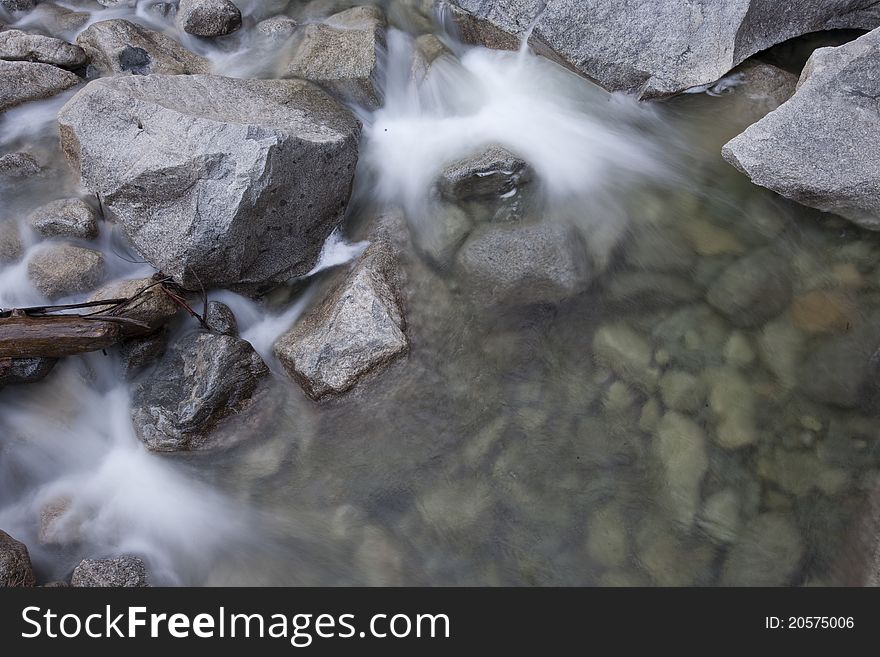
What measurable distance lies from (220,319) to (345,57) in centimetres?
208

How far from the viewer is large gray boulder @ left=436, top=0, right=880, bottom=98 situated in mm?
4086

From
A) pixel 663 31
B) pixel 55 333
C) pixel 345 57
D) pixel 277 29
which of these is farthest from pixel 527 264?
pixel 277 29

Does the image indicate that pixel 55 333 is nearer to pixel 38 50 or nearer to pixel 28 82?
pixel 28 82

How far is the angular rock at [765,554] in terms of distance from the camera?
323cm

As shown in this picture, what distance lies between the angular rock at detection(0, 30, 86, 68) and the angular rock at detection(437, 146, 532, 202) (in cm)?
304

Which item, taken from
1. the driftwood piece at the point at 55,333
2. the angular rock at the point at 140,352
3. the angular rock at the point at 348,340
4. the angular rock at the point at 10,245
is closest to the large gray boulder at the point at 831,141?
the angular rock at the point at 348,340

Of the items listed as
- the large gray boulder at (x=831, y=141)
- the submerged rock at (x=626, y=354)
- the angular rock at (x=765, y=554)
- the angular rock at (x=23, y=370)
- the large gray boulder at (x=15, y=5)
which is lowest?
the angular rock at (x=23, y=370)

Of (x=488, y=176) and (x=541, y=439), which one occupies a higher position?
(x=488, y=176)

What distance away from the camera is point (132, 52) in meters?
4.76

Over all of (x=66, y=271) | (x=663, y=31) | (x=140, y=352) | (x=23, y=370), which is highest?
(x=663, y=31)

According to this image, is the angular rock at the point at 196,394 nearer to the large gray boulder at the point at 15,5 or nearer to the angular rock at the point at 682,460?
the angular rock at the point at 682,460

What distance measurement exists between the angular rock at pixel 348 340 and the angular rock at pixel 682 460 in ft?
4.86

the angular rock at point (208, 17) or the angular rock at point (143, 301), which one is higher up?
the angular rock at point (208, 17)
